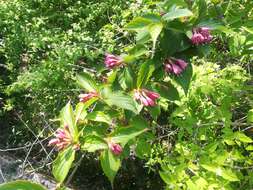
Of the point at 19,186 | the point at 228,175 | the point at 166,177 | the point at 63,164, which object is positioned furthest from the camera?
the point at 166,177

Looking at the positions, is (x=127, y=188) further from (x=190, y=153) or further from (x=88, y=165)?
(x=190, y=153)

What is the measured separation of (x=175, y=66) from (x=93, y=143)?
272 millimetres

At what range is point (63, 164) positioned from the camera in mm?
983

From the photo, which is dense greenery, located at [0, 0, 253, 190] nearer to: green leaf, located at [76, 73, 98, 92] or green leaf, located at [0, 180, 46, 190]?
green leaf, located at [76, 73, 98, 92]

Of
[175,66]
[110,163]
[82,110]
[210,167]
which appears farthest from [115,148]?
[210,167]

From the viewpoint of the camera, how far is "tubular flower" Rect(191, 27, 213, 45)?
1.07 m

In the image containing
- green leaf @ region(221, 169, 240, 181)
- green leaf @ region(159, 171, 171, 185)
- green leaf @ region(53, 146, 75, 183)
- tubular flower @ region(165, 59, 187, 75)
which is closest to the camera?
green leaf @ region(53, 146, 75, 183)

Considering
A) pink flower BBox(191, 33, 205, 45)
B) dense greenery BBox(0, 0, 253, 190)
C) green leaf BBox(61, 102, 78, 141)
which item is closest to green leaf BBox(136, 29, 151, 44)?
dense greenery BBox(0, 0, 253, 190)

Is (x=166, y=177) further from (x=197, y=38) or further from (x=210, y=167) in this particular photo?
(x=197, y=38)

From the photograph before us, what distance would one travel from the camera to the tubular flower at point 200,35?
1.07 meters

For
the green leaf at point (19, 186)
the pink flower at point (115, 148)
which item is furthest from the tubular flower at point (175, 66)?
the green leaf at point (19, 186)

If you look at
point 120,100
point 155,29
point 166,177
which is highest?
point 155,29

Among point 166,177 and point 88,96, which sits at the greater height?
point 88,96

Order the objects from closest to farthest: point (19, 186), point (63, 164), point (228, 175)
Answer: point (19, 186), point (63, 164), point (228, 175)
